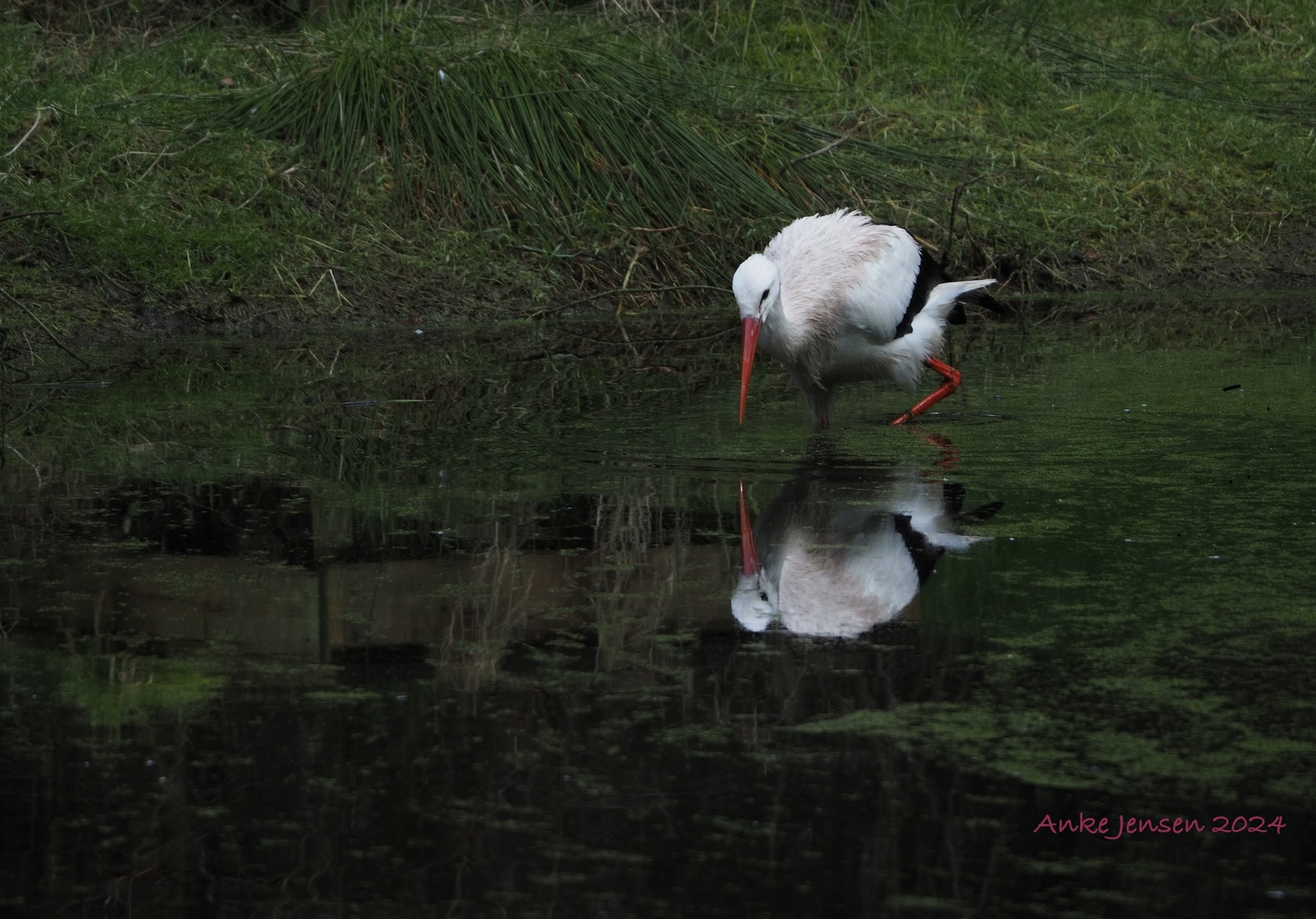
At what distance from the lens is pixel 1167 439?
17.8 feet

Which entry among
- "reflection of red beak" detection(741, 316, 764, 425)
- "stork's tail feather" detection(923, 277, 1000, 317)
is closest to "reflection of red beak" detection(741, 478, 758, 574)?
"reflection of red beak" detection(741, 316, 764, 425)

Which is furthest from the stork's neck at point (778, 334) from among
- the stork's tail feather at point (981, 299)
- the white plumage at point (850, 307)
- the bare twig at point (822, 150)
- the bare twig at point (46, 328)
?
the bare twig at point (822, 150)

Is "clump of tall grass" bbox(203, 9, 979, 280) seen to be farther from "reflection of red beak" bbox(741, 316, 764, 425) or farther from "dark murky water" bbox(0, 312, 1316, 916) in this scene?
"dark murky water" bbox(0, 312, 1316, 916)

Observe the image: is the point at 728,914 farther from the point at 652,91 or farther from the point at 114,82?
the point at 114,82

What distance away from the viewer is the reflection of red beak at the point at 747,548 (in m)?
3.88

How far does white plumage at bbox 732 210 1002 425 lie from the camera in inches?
240

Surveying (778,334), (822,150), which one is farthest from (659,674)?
(822,150)

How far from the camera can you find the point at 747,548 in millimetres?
4070

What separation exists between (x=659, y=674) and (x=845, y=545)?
1.07 m

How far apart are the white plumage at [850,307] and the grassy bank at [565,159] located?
267cm

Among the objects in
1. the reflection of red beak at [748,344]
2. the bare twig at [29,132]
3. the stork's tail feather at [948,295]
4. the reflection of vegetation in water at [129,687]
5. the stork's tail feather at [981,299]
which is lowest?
the reflection of vegetation in water at [129,687]

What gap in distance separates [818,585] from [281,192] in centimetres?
607
